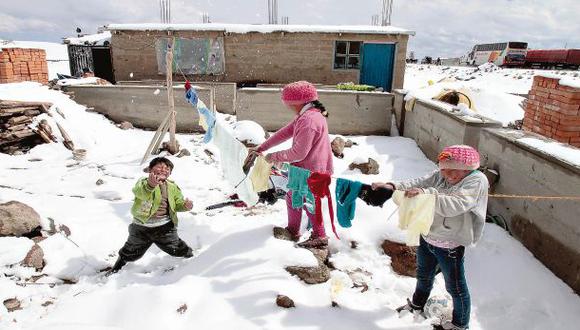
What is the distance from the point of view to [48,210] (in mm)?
5344

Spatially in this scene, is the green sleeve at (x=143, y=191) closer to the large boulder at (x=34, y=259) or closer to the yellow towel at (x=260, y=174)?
the yellow towel at (x=260, y=174)

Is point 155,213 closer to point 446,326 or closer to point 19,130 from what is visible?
point 446,326

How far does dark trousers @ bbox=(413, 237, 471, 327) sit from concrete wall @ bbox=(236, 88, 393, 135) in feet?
23.7

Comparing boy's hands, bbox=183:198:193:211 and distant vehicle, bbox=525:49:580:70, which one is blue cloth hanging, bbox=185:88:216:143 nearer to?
boy's hands, bbox=183:198:193:211

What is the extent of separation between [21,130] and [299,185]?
8279mm

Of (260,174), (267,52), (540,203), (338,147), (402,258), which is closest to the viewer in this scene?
(260,174)

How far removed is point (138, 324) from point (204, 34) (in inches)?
558

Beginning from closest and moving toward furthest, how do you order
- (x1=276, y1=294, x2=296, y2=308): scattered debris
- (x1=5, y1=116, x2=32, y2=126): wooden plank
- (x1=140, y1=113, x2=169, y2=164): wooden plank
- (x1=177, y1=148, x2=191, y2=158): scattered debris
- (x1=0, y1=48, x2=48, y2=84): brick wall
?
(x1=276, y1=294, x2=296, y2=308): scattered debris
(x1=140, y1=113, x2=169, y2=164): wooden plank
(x1=177, y1=148, x2=191, y2=158): scattered debris
(x1=5, y1=116, x2=32, y2=126): wooden plank
(x1=0, y1=48, x2=48, y2=84): brick wall

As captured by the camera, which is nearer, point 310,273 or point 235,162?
point 310,273

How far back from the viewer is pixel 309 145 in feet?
11.6

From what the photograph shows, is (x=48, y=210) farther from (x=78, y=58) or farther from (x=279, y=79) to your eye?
(x=78, y=58)

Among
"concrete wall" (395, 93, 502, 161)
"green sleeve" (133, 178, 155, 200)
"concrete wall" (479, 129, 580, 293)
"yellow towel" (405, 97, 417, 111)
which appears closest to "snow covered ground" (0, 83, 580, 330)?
"concrete wall" (479, 129, 580, 293)

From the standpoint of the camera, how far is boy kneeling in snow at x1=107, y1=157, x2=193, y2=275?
139 inches

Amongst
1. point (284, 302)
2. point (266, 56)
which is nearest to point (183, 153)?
point (284, 302)
